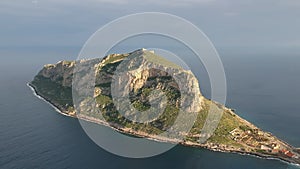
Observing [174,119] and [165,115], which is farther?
[165,115]

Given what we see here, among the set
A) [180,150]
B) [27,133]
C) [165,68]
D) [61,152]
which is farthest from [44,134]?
[165,68]

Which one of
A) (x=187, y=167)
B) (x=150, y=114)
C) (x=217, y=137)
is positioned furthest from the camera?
(x=150, y=114)

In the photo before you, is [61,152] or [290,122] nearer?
[61,152]

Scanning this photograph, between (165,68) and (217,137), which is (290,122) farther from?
(165,68)

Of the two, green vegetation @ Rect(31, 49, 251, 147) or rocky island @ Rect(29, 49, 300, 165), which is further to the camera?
green vegetation @ Rect(31, 49, 251, 147)

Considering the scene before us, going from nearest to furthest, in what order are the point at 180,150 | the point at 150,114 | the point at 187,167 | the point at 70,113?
the point at 187,167
the point at 180,150
the point at 150,114
the point at 70,113

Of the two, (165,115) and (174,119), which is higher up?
(165,115)

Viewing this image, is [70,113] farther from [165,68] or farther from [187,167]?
[187,167]

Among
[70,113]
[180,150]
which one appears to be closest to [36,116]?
[70,113]

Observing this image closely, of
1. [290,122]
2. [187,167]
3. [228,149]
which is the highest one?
[290,122]

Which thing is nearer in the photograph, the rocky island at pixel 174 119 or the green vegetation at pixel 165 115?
the rocky island at pixel 174 119

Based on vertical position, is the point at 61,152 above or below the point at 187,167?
below
